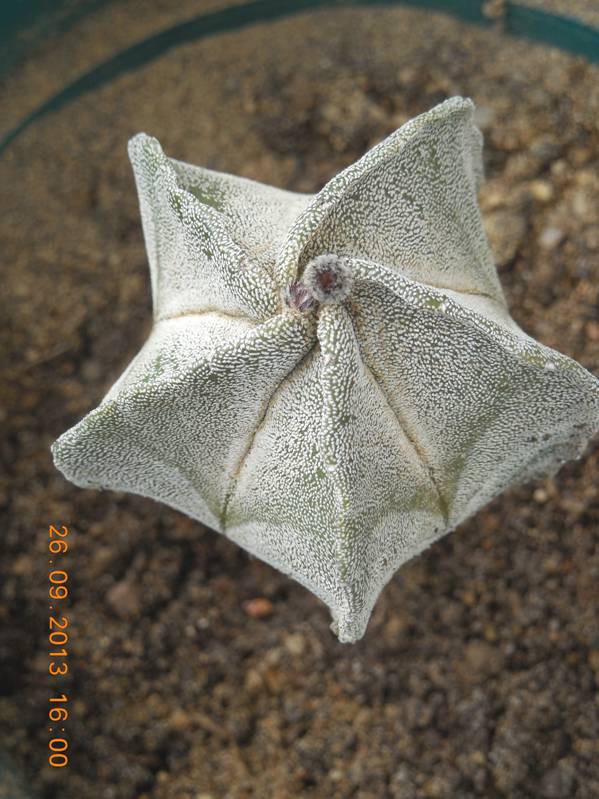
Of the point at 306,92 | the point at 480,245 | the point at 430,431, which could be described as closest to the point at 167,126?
the point at 306,92

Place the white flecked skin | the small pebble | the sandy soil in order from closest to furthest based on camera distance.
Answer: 1. the white flecked skin
2. the sandy soil
3. the small pebble

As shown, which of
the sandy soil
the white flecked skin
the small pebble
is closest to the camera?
the white flecked skin

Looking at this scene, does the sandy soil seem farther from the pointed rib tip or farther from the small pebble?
the pointed rib tip

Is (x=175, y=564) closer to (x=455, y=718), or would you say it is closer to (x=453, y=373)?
(x=455, y=718)

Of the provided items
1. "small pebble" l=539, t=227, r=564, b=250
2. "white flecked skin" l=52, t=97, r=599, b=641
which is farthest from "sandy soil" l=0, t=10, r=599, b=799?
"white flecked skin" l=52, t=97, r=599, b=641

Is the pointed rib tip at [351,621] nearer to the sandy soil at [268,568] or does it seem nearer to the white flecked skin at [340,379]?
the white flecked skin at [340,379]

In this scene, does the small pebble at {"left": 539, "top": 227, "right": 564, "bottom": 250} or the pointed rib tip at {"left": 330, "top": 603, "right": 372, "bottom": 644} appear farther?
the small pebble at {"left": 539, "top": 227, "right": 564, "bottom": 250}
